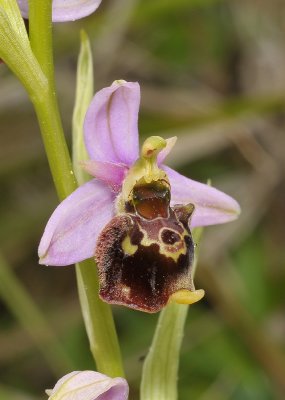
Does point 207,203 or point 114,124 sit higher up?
point 114,124

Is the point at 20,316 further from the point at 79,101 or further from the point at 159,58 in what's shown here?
the point at 159,58

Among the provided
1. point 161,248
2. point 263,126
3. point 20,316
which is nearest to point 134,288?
point 161,248

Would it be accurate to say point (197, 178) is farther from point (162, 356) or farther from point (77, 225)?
point (77, 225)

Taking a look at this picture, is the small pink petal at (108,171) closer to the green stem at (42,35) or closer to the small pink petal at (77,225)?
the small pink petal at (77,225)

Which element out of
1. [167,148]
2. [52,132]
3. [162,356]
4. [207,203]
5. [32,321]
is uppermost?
[52,132]

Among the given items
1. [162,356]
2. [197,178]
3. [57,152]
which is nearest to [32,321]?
[162,356]

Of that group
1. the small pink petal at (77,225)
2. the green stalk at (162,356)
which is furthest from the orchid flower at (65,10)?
the green stalk at (162,356)
